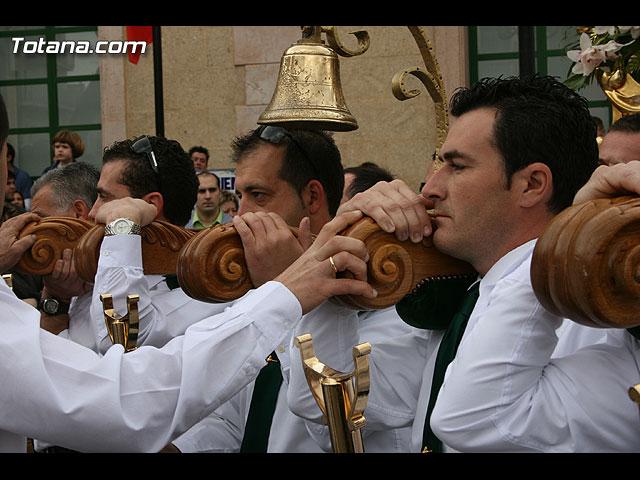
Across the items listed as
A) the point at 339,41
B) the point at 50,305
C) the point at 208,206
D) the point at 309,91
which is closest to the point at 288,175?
the point at 309,91

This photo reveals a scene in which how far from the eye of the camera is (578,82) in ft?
11.4

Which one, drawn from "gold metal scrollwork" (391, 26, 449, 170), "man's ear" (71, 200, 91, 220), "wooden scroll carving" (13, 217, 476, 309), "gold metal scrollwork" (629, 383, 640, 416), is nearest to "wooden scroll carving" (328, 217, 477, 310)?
"wooden scroll carving" (13, 217, 476, 309)

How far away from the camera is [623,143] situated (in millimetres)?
2955

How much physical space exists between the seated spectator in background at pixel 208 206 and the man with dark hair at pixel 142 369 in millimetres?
5994

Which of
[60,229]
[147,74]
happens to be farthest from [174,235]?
[147,74]

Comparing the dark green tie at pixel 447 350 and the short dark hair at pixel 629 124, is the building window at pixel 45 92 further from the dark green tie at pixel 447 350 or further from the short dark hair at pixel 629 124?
the dark green tie at pixel 447 350

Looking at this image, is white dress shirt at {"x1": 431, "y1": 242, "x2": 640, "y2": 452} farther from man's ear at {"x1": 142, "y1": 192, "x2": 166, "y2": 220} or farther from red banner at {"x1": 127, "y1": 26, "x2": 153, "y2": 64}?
red banner at {"x1": 127, "y1": 26, "x2": 153, "y2": 64}

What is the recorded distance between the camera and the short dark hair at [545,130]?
2070 mm

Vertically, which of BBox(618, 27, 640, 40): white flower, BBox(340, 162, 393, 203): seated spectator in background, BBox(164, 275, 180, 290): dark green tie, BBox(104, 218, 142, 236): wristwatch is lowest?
BBox(164, 275, 180, 290): dark green tie

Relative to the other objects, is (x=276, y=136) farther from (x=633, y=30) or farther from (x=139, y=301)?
(x=633, y=30)

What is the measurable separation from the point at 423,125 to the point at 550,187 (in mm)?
7122

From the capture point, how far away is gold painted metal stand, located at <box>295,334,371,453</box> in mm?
1803

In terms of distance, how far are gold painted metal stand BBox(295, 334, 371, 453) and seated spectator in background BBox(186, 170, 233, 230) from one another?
6.10 m

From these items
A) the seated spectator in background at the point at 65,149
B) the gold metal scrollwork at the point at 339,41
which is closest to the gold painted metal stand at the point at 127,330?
the gold metal scrollwork at the point at 339,41
